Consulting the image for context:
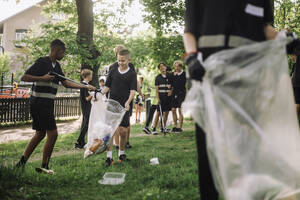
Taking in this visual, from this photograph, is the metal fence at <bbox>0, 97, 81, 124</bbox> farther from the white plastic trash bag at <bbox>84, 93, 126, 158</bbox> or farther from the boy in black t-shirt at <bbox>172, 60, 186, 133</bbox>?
the white plastic trash bag at <bbox>84, 93, 126, 158</bbox>

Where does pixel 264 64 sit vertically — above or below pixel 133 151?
above

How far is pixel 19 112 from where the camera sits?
43.0 ft

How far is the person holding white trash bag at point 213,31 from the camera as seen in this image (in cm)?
196

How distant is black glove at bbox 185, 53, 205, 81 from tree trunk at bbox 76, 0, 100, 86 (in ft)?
27.0

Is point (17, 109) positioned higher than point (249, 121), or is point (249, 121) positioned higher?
point (249, 121)

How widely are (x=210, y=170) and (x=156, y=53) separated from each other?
11.6 m

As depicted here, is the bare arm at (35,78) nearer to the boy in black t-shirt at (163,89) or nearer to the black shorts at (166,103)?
the boy in black t-shirt at (163,89)

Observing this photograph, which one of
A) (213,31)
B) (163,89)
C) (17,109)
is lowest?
(17,109)

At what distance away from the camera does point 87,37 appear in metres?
10.4

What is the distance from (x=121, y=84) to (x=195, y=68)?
3988mm

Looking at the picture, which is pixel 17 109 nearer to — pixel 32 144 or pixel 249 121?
pixel 32 144

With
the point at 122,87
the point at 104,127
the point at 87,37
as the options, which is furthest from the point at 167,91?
the point at 104,127

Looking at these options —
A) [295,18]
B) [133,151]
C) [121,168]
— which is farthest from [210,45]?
[295,18]

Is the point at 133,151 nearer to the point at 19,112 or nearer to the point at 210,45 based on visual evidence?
the point at 210,45
